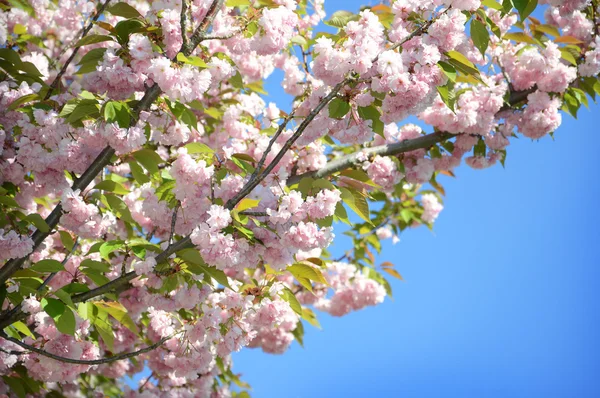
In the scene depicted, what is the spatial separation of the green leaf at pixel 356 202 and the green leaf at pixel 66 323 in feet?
4.04

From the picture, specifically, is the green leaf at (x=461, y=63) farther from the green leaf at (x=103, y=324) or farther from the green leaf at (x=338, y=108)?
the green leaf at (x=103, y=324)

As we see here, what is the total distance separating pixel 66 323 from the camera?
2.50m

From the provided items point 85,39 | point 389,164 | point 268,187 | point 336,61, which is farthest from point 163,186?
point 389,164

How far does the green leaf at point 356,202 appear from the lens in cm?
252

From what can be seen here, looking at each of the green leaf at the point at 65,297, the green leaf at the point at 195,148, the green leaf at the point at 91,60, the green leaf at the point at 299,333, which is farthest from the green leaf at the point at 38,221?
the green leaf at the point at 299,333

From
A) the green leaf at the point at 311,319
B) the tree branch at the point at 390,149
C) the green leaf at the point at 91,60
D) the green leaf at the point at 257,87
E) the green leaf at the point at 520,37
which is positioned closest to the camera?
the green leaf at the point at 91,60

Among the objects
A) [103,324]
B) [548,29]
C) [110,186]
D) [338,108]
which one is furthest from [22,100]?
[548,29]

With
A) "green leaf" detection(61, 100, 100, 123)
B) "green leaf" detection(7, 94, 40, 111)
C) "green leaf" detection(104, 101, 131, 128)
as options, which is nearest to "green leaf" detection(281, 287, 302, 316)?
"green leaf" detection(104, 101, 131, 128)

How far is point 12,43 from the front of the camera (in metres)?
3.71

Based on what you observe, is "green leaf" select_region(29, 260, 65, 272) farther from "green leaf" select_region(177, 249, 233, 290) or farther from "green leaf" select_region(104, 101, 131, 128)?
"green leaf" select_region(104, 101, 131, 128)

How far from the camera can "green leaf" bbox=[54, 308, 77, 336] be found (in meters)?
2.49

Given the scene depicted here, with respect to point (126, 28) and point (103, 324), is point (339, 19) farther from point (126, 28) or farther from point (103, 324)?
point (103, 324)

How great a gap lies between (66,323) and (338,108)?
142cm

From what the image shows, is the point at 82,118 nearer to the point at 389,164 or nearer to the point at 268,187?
the point at 268,187
